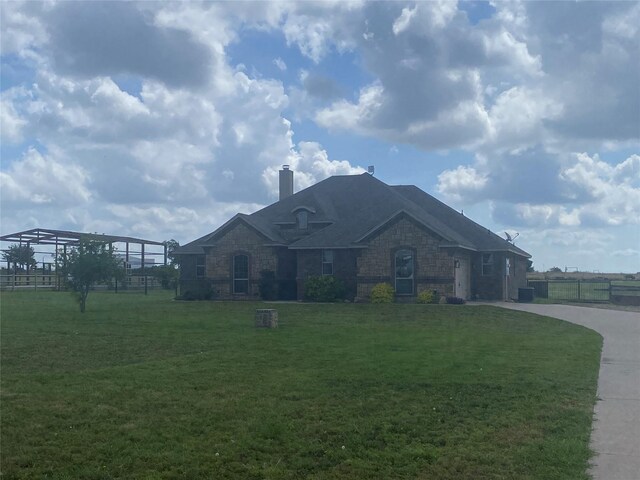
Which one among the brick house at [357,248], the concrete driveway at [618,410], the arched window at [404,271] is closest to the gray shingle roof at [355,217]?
the brick house at [357,248]

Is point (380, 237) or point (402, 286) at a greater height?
point (380, 237)

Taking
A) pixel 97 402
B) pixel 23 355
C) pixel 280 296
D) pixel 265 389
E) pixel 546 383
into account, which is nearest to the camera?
pixel 97 402

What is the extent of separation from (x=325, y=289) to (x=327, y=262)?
2264 millimetres

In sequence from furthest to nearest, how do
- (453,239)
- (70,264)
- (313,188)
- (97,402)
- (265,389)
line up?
(313,188) < (453,239) < (70,264) < (265,389) < (97,402)

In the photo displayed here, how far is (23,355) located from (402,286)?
22066 millimetres

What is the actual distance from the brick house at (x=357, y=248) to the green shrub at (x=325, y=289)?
2.69 feet

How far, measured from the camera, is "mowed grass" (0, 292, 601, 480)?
7.50 metres

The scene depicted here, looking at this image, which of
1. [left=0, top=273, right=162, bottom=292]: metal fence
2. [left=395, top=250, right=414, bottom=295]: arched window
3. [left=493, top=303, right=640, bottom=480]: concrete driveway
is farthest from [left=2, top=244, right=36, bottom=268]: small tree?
[left=493, top=303, right=640, bottom=480]: concrete driveway

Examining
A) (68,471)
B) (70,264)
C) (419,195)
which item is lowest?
(68,471)

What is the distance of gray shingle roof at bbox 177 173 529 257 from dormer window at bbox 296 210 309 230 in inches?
11.3

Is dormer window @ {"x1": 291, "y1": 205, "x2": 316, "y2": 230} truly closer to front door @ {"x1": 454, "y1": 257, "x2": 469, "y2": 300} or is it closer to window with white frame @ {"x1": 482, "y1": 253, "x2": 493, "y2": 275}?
Answer: front door @ {"x1": 454, "y1": 257, "x2": 469, "y2": 300}

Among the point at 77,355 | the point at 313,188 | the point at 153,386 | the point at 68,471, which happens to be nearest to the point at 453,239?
the point at 313,188

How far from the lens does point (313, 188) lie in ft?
142

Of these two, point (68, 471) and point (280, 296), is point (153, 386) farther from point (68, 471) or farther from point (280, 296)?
point (280, 296)
